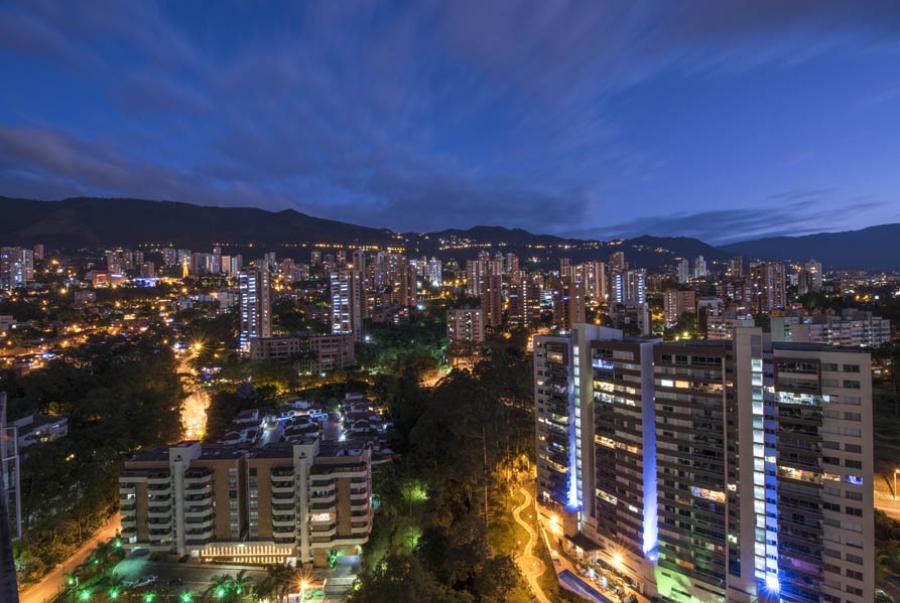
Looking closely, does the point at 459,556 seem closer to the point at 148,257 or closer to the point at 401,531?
the point at 401,531

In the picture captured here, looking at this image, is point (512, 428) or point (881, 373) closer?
point (512, 428)

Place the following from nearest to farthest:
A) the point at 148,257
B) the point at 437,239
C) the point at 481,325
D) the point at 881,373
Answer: the point at 881,373 → the point at 481,325 → the point at 148,257 → the point at 437,239

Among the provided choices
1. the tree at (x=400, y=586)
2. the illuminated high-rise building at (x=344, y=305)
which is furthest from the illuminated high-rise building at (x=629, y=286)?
the tree at (x=400, y=586)

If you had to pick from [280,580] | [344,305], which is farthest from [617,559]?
[344,305]

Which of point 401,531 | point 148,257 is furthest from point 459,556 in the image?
point 148,257

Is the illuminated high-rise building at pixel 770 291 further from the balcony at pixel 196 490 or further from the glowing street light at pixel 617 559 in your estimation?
the balcony at pixel 196 490

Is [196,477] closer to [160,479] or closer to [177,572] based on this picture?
[160,479]
